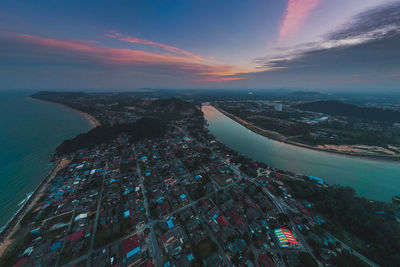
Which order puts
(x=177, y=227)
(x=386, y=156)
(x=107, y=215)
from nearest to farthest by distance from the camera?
(x=177, y=227) → (x=107, y=215) → (x=386, y=156)

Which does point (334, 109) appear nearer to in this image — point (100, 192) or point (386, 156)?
point (386, 156)

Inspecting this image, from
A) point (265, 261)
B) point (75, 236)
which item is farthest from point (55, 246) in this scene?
point (265, 261)

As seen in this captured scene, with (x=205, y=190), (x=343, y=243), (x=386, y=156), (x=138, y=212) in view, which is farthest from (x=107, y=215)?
(x=386, y=156)

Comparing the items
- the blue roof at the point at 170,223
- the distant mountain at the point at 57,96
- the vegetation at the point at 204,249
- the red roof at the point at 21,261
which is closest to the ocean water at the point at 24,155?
the red roof at the point at 21,261

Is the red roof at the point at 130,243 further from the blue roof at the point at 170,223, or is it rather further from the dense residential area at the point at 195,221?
the blue roof at the point at 170,223

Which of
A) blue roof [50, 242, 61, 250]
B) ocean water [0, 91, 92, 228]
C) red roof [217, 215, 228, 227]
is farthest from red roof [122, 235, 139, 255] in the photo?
ocean water [0, 91, 92, 228]

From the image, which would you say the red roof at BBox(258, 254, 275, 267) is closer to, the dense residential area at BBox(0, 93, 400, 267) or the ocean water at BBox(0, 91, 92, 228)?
the dense residential area at BBox(0, 93, 400, 267)
